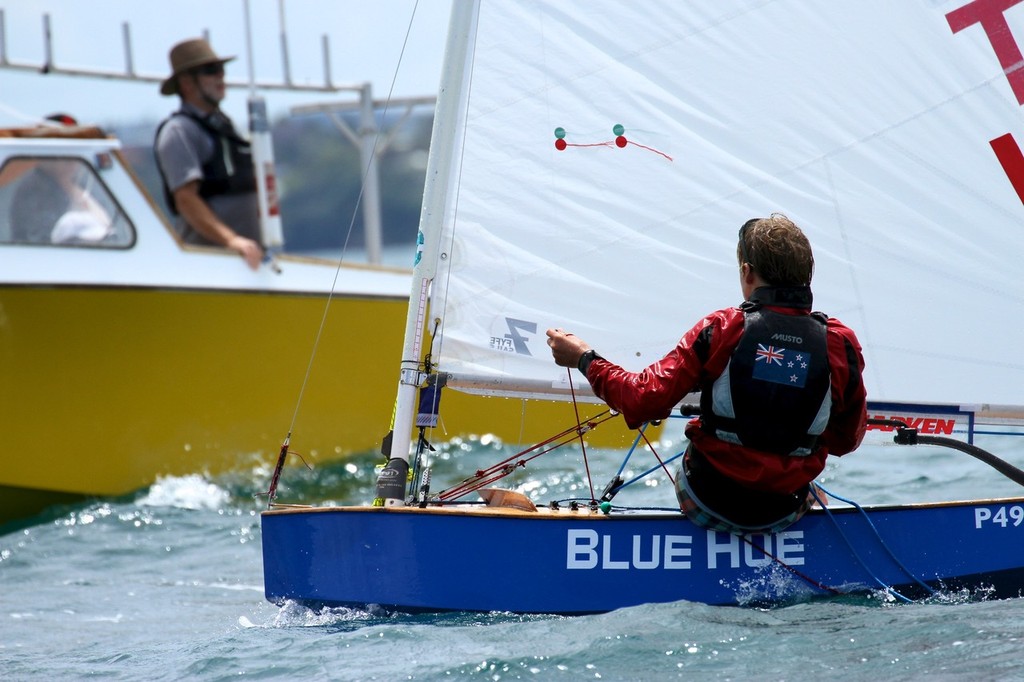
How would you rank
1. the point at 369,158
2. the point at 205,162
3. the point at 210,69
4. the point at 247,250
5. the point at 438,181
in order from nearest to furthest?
the point at 438,181 < the point at 247,250 < the point at 205,162 < the point at 210,69 < the point at 369,158

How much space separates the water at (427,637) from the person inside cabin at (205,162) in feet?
6.28

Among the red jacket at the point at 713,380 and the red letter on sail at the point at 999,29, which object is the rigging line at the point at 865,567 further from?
the red letter on sail at the point at 999,29

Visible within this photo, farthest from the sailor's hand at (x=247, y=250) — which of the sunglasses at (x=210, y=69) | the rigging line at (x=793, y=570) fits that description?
the rigging line at (x=793, y=570)

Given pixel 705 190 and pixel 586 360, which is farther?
pixel 705 190

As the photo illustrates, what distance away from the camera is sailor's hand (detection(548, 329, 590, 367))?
11.0 feet

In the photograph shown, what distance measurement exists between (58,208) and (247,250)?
89 centimetres

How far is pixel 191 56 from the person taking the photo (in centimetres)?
646

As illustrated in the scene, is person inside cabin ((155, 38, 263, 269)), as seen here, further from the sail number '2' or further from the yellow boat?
the sail number '2'

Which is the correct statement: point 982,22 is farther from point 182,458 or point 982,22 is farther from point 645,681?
point 182,458

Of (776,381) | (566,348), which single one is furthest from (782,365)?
(566,348)

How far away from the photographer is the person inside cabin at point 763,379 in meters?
3.10

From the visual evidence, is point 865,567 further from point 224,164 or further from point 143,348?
point 224,164

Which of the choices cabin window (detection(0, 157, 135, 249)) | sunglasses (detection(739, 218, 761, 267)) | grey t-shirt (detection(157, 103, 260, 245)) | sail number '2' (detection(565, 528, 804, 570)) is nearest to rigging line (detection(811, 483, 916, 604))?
sail number '2' (detection(565, 528, 804, 570))

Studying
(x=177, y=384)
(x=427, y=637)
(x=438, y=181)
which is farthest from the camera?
(x=177, y=384)
